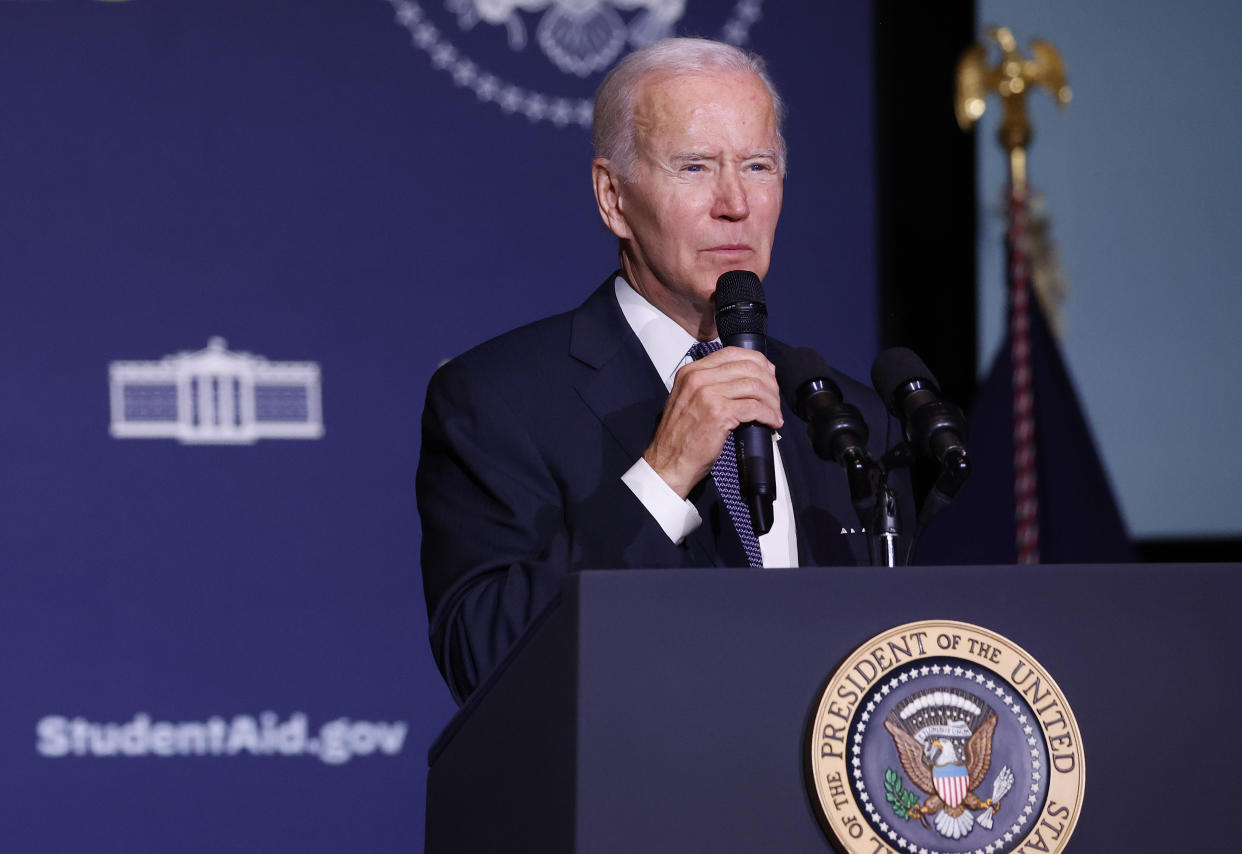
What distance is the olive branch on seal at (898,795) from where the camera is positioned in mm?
1011

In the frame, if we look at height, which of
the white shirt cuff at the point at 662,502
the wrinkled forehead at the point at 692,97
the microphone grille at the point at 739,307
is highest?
the wrinkled forehead at the point at 692,97

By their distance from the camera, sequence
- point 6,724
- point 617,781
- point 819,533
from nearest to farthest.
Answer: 1. point 617,781
2. point 819,533
3. point 6,724

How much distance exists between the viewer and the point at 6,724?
2934 millimetres

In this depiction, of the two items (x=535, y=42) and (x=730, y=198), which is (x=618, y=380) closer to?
(x=730, y=198)

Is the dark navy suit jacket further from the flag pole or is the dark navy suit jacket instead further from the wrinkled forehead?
the flag pole

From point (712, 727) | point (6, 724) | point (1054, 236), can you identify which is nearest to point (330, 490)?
point (6, 724)

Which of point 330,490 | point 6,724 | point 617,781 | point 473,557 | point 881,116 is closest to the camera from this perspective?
point 617,781

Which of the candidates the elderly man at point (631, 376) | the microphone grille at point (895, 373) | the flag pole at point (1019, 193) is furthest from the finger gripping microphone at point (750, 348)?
the flag pole at point (1019, 193)

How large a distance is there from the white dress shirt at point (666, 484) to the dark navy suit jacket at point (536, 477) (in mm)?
15

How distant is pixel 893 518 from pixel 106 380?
85.7 inches

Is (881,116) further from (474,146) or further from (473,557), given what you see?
(473,557)

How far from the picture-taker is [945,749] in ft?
3.35

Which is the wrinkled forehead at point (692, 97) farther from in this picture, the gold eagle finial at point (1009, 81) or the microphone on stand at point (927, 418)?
the gold eagle finial at point (1009, 81)

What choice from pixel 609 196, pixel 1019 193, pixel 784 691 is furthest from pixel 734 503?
pixel 1019 193
